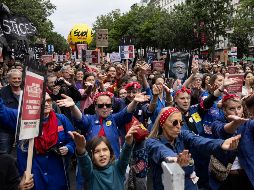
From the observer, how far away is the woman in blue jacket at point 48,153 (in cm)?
452

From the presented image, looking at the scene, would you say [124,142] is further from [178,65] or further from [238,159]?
[178,65]

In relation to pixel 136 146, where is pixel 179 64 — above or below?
above

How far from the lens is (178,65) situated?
943 centimetres

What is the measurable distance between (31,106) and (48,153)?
96cm

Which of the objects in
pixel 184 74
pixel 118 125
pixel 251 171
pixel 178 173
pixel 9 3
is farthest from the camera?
pixel 9 3

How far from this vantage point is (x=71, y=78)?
10.6 m

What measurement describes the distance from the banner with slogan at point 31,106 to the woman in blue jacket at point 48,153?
708 mm

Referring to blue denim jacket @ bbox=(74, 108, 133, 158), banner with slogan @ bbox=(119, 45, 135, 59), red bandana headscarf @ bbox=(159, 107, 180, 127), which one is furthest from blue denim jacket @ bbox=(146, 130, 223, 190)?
banner with slogan @ bbox=(119, 45, 135, 59)

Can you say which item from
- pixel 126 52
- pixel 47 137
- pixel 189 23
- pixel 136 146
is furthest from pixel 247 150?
pixel 189 23

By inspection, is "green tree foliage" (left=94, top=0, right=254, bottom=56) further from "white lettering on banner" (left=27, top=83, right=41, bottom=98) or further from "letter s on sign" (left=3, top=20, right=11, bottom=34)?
"white lettering on banner" (left=27, top=83, right=41, bottom=98)

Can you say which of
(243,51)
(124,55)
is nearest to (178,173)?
(124,55)

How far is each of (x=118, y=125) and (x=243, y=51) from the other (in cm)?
4190

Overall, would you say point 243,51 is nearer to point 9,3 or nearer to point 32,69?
point 9,3

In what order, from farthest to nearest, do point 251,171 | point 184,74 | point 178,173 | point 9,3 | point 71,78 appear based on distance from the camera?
point 9,3 → point 71,78 → point 184,74 → point 251,171 → point 178,173
